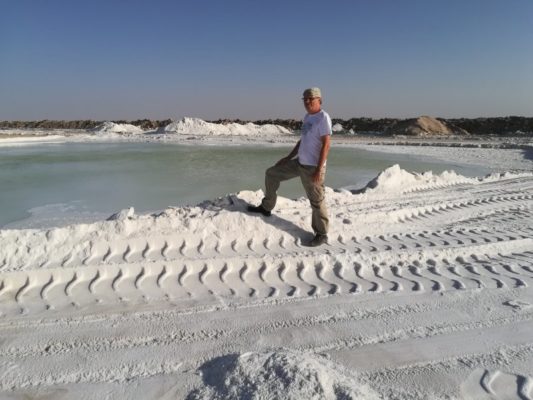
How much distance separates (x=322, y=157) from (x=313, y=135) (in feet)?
0.86

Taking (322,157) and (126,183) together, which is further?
(126,183)

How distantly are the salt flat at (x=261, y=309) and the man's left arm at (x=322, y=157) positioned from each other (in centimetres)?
79

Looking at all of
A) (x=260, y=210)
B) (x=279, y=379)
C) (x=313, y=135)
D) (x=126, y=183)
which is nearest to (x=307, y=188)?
(x=313, y=135)

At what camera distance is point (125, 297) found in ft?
11.1

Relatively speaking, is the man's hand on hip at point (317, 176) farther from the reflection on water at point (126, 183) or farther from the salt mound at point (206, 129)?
the salt mound at point (206, 129)

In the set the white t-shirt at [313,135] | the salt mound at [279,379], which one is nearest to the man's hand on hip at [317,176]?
the white t-shirt at [313,135]

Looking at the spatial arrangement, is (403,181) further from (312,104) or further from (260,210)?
(312,104)

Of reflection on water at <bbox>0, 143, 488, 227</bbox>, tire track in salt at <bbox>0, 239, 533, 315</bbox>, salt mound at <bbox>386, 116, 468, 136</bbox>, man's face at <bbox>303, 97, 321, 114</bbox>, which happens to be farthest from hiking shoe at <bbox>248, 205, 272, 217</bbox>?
salt mound at <bbox>386, 116, 468, 136</bbox>

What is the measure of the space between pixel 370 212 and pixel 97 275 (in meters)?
3.69

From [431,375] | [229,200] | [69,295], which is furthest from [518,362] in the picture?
[229,200]

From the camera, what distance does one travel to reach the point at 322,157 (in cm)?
422

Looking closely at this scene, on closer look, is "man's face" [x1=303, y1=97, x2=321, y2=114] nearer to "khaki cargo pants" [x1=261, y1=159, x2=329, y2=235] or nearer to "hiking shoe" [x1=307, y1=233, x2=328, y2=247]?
"khaki cargo pants" [x1=261, y1=159, x2=329, y2=235]

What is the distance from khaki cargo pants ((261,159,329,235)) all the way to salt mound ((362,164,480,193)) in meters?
3.90

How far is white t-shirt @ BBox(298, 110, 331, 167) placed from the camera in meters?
4.18
